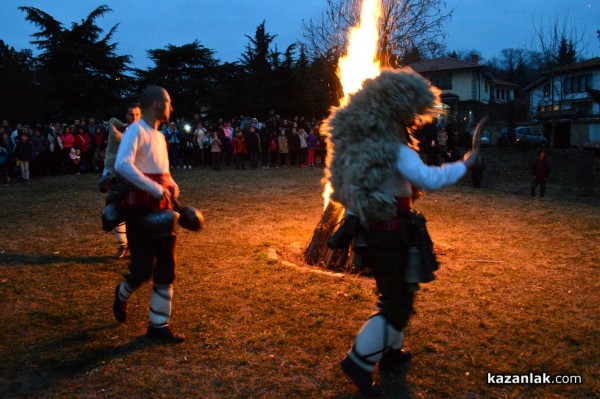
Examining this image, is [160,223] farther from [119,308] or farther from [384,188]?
[384,188]

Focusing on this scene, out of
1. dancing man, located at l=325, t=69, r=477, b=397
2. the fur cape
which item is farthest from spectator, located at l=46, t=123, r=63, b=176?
dancing man, located at l=325, t=69, r=477, b=397

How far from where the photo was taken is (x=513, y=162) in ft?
89.2

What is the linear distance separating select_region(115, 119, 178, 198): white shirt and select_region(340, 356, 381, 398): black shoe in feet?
6.91

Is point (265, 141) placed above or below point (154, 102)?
above

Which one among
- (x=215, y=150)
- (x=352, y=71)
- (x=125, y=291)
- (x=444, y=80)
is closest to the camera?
(x=125, y=291)

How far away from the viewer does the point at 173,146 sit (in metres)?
20.9

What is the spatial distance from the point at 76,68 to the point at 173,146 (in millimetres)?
12885

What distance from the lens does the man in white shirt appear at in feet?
14.3

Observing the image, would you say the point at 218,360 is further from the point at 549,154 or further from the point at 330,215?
the point at 549,154

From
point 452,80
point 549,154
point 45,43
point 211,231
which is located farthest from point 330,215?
point 452,80

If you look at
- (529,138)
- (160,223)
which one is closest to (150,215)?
(160,223)

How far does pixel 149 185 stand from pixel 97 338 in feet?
5.14

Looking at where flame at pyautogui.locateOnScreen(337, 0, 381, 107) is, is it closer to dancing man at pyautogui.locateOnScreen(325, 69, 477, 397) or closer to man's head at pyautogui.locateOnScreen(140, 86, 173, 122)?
man's head at pyautogui.locateOnScreen(140, 86, 173, 122)

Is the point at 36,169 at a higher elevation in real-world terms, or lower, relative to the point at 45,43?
lower
